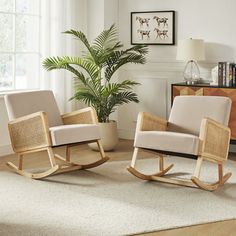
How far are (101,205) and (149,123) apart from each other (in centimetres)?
103

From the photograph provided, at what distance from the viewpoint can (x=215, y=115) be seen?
4648 millimetres

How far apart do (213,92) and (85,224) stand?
9.04ft

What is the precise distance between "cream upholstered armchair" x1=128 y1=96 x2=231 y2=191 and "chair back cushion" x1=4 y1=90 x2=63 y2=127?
0.95 m

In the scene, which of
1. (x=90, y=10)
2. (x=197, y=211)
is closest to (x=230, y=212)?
(x=197, y=211)

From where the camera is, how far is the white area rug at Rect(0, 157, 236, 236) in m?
3.39

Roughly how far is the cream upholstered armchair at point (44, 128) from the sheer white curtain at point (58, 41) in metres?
1.09

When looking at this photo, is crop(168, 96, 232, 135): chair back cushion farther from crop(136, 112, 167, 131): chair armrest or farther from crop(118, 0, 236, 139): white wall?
crop(118, 0, 236, 139): white wall

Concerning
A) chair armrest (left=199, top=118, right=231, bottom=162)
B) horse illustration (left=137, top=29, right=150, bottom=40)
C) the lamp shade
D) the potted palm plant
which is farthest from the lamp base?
chair armrest (left=199, top=118, right=231, bottom=162)

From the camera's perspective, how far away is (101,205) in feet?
12.6

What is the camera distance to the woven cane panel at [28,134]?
4.53 meters

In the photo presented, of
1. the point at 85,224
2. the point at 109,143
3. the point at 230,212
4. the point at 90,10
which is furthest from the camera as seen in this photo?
the point at 90,10

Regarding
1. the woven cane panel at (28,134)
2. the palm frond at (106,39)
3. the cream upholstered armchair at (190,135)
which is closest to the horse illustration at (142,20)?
the palm frond at (106,39)

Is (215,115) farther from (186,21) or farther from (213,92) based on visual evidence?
(186,21)

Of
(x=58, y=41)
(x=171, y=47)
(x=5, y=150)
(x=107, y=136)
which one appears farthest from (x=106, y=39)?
(x=5, y=150)
